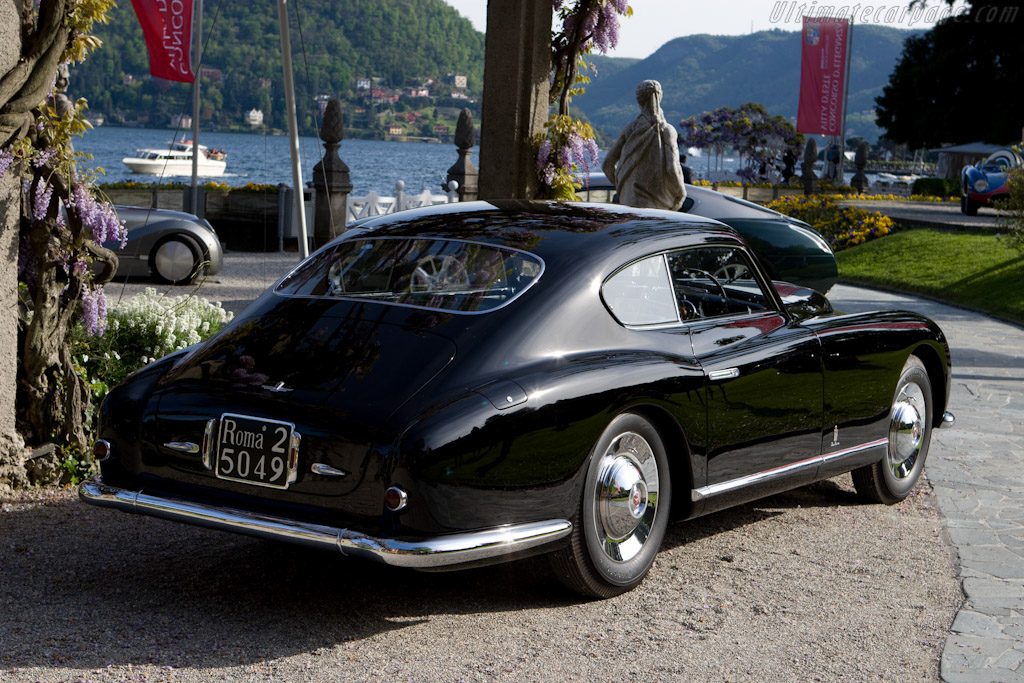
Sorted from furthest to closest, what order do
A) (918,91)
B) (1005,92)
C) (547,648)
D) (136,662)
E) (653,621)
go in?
1. (918,91)
2. (1005,92)
3. (653,621)
4. (547,648)
5. (136,662)

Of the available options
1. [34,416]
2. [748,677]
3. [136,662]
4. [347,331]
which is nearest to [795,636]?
[748,677]

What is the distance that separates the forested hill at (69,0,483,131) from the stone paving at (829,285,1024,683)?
46479mm

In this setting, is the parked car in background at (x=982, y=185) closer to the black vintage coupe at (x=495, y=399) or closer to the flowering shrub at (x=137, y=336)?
the flowering shrub at (x=137, y=336)

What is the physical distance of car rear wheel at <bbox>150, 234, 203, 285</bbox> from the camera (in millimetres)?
14914

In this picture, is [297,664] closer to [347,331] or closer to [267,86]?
[347,331]

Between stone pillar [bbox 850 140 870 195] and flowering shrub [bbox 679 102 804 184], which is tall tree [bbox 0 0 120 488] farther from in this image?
stone pillar [bbox 850 140 870 195]

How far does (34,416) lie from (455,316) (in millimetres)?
2805

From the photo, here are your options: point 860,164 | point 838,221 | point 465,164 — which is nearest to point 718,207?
point 465,164

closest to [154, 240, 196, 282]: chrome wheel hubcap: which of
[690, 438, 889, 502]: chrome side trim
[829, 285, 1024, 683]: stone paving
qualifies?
[829, 285, 1024, 683]: stone paving

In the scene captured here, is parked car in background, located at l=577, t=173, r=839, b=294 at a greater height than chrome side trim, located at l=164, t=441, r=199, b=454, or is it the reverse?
parked car in background, located at l=577, t=173, r=839, b=294

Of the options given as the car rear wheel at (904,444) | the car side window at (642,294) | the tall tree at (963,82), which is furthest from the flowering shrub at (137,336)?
the tall tree at (963,82)

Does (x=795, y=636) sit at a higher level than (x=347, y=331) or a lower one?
lower

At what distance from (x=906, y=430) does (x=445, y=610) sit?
10.5 feet

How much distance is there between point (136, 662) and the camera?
3.77 m
